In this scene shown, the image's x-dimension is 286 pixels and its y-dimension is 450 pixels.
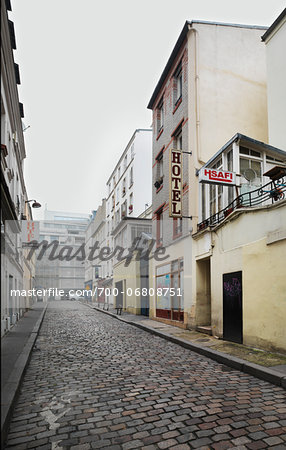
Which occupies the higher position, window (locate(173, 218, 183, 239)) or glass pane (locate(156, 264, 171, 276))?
window (locate(173, 218, 183, 239))

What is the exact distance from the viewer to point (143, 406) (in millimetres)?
5227

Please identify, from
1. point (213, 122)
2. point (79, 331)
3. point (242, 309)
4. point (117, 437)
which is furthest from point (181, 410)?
point (213, 122)

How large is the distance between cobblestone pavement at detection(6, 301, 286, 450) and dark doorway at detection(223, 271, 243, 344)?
190 centimetres

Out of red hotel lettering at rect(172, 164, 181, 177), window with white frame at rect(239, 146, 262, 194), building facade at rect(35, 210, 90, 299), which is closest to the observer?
window with white frame at rect(239, 146, 262, 194)

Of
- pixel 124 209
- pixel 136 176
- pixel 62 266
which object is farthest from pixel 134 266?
pixel 62 266

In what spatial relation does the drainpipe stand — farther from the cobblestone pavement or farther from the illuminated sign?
the cobblestone pavement

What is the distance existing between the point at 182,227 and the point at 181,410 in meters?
10.9

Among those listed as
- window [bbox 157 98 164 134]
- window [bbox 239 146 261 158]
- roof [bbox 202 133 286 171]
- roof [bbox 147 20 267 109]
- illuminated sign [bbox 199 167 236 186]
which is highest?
roof [bbox 147 20 267 109]

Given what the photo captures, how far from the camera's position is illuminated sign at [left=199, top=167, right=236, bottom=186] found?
35.8ft

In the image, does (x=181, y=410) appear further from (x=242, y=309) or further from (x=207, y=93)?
(x=207, y=93)

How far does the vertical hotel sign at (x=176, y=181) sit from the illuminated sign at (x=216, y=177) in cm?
335

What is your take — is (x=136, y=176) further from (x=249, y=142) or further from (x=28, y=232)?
(x=249, y=142)

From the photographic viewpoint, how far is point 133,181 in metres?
30.5

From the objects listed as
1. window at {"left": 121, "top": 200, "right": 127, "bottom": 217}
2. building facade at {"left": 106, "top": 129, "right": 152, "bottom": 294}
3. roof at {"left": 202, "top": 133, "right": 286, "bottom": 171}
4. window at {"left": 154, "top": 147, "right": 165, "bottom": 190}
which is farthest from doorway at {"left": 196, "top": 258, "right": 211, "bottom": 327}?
window at {"left": 121, "top": 200, "right": 127, "bottom": 217}
